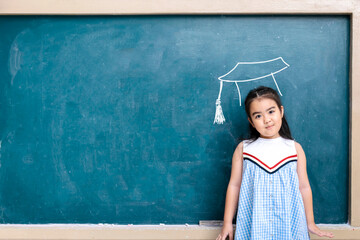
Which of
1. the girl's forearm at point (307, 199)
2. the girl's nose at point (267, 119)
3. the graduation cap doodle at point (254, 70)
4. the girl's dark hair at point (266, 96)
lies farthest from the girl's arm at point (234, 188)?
the graduation cap doodle at point (254, 70)

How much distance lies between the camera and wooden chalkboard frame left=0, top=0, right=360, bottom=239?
2230mm

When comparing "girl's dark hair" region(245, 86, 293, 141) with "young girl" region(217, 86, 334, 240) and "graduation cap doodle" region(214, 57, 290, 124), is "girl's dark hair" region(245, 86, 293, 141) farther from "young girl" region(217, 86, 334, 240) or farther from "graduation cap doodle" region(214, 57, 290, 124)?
"graduation cap doodle" region(214, 57, 290, 124)

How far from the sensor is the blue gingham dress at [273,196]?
1.90 meters

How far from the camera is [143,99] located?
2330mm

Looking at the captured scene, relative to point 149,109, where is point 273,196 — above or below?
below

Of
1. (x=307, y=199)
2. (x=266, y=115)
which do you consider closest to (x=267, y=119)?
(x=266, y=115)

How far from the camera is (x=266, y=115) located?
1.91 meters

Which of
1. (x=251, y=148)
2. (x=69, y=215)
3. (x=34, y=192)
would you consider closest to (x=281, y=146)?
(x=251, y=148)

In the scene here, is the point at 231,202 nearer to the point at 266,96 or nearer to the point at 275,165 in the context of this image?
the point at 275,165

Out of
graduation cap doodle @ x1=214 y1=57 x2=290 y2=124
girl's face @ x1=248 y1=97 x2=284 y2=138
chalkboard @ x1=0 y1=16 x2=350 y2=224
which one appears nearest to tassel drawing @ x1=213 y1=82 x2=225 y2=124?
chalkboard @ x1=0 y1=16 x2=350 y2=224

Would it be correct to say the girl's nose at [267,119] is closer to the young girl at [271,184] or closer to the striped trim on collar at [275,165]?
the young girl at [271,184]
